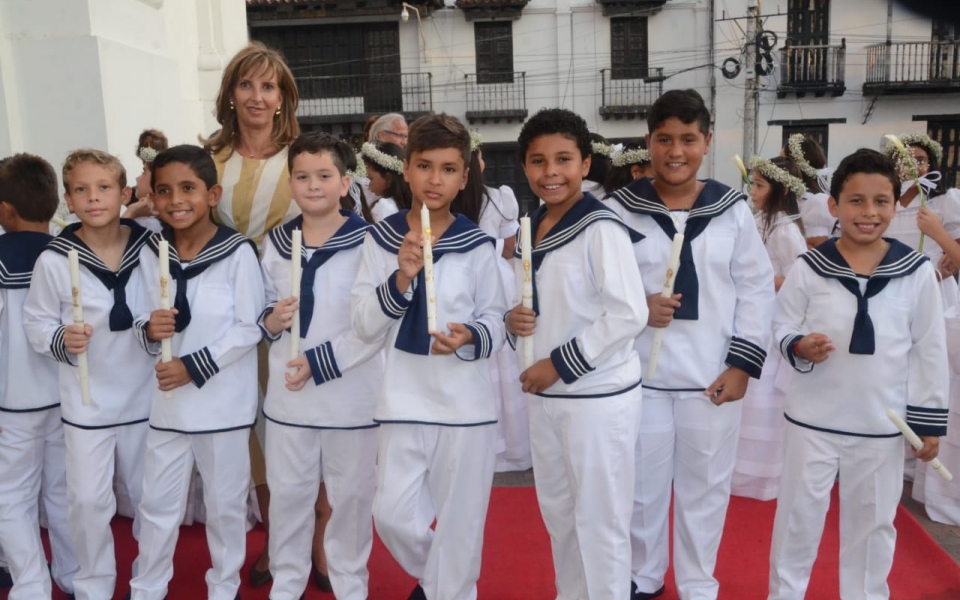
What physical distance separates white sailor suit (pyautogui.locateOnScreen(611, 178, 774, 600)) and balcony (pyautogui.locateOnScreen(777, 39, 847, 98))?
16807 mm

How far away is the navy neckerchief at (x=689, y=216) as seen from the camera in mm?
2551

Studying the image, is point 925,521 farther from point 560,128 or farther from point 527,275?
point 560,128

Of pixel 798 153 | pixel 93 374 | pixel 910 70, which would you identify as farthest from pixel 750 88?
pixel 93 374

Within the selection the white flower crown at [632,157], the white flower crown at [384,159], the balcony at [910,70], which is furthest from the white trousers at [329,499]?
the balcony at [910,70]

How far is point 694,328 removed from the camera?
258 cm

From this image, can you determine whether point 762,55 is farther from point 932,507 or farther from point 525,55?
point 932,507

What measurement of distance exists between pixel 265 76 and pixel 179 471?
1.42 metres

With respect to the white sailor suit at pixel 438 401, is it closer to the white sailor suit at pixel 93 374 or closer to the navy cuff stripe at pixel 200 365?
the navy cuff stripe at pixel 200 365

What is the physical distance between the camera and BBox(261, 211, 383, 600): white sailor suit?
8.57 ft

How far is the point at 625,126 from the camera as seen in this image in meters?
18.6

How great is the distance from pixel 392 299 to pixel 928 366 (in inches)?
62.9

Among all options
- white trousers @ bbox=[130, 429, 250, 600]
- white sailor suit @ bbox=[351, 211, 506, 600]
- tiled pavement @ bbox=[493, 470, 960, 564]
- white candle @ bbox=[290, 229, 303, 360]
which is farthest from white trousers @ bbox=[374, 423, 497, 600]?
tiled pavement @ bbox=[493, 470, 960, 564]

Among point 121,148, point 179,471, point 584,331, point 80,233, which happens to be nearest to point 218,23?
point 121,148

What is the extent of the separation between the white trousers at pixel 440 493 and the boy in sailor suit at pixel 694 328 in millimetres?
561
